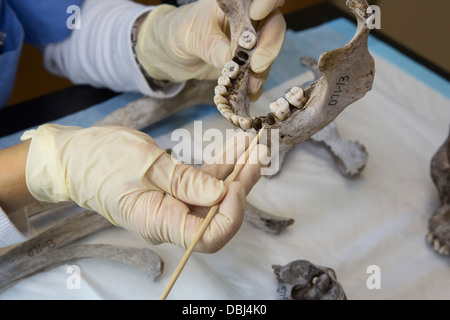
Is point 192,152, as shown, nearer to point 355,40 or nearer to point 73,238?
point 73,238

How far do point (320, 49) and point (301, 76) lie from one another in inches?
6.9

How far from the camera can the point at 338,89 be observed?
997mm

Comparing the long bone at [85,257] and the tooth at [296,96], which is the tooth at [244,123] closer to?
the tooth at [296,96]

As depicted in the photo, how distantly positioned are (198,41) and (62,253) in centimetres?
64

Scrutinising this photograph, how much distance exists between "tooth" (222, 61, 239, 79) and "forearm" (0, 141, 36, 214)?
45 centimetres

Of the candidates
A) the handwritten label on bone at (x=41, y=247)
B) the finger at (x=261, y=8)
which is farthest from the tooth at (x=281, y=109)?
the handwritten label on bone at (x=41, y=247)

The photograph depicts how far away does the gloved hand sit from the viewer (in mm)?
1190

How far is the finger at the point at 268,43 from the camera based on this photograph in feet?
3.82

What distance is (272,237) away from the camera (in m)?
1.43

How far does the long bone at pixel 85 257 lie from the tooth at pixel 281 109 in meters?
A: 0.49

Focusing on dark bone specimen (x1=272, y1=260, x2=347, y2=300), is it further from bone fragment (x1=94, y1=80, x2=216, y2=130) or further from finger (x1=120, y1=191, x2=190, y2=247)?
bone fragment (x1=94, y1=80, x2=216, y2=130)

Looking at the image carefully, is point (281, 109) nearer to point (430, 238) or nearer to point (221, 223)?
point (221, 223)

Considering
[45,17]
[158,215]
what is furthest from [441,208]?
[45,17]

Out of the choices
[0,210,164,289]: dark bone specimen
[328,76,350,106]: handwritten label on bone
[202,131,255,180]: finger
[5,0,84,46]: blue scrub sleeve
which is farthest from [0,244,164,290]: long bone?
[5,0,84,46]: blue scrub sleeve
